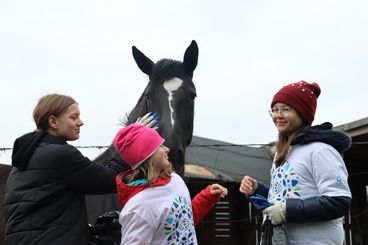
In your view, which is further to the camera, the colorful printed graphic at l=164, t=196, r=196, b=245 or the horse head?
the horse head

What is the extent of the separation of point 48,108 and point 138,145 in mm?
578

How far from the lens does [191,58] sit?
13.2ft

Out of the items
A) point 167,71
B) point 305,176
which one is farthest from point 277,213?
point 167,71

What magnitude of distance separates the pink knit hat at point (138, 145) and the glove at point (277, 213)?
2.03ft

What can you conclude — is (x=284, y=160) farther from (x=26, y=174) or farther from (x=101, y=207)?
(x=101, y=207)

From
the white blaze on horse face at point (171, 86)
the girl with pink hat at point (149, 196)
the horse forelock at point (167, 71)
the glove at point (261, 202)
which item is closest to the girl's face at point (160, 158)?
the girl with pink hat at point (149, 196)

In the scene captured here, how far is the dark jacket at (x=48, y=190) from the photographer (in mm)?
2168

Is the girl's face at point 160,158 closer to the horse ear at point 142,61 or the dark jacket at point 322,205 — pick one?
the dark jacket at point 322,205

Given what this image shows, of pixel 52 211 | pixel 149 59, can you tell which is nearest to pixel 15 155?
pixel 52 211

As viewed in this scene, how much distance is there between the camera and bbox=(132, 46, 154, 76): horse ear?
4090 millimetres

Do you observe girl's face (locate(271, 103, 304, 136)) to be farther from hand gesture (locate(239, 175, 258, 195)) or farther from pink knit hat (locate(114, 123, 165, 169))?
pink knit hat (locate(114, 123, 165, 169))

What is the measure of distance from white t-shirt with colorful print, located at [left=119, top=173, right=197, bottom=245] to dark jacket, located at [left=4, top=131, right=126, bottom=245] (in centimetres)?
30

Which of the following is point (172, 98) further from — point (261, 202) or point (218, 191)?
point (261, 202)

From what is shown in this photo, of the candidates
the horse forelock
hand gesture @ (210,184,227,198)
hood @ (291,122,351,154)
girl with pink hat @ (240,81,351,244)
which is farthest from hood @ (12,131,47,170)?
the horse forelock
